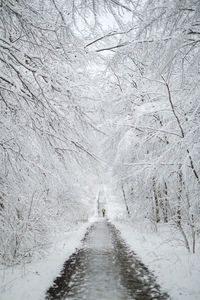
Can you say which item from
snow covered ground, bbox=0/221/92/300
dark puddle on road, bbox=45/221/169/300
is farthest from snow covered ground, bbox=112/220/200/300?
snow covered ground, bbox=0/221/92/300

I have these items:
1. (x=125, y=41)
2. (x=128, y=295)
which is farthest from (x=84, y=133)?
(x=128, y=295)

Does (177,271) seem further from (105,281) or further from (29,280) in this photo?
(29,280)

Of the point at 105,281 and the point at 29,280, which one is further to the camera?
the point at 105,281

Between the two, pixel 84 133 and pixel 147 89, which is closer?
pixel 84 133

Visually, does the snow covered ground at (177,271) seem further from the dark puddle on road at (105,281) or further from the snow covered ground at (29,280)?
the snow covered ground at (29,280)

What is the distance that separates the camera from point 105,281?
156 inches

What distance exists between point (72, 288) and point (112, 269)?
4.90ft

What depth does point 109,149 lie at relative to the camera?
11.0 meters

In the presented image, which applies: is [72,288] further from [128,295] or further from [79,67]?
[79,67]

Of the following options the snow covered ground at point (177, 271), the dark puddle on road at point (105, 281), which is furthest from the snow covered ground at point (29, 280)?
the snow covered ground at point (177, 271)

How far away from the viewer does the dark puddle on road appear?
3254mm

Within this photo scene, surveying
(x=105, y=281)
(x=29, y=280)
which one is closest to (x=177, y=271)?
(x=105, y=281)

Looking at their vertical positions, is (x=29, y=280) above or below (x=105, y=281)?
above

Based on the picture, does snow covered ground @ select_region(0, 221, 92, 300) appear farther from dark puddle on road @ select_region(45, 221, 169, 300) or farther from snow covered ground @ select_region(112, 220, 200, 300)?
snow covered ground @ select_region(112, 220, 200, 300)
